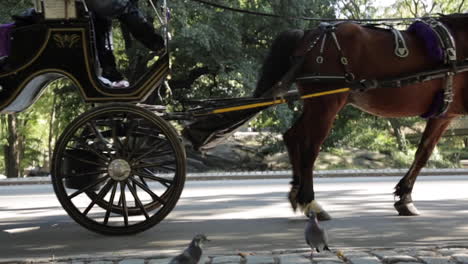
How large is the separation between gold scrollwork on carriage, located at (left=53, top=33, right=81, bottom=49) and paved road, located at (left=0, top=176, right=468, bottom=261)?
1870 mm

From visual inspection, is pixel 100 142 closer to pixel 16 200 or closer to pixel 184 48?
pixel 16 200

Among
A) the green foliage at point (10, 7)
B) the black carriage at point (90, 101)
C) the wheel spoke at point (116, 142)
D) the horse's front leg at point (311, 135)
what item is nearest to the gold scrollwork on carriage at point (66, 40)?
the black carriage at point (90, 101)

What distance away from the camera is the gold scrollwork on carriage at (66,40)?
5.48m

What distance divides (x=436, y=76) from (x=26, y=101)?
14.3 ft

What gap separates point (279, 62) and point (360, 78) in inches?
37.7

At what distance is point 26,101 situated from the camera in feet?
20.1

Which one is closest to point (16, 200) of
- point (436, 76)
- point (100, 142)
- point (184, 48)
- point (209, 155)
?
point (100, 142)

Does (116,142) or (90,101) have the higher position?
(90,101)

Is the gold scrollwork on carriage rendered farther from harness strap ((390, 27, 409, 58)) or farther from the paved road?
harness strap ((390, 27, 409, 58))

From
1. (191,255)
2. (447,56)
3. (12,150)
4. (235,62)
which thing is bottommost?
(12,150)

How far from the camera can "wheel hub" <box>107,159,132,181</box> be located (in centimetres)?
544

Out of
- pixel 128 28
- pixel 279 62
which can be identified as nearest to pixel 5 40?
pixel 128 28

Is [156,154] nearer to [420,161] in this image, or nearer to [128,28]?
[128,28]

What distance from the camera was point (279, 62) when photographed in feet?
21.5
